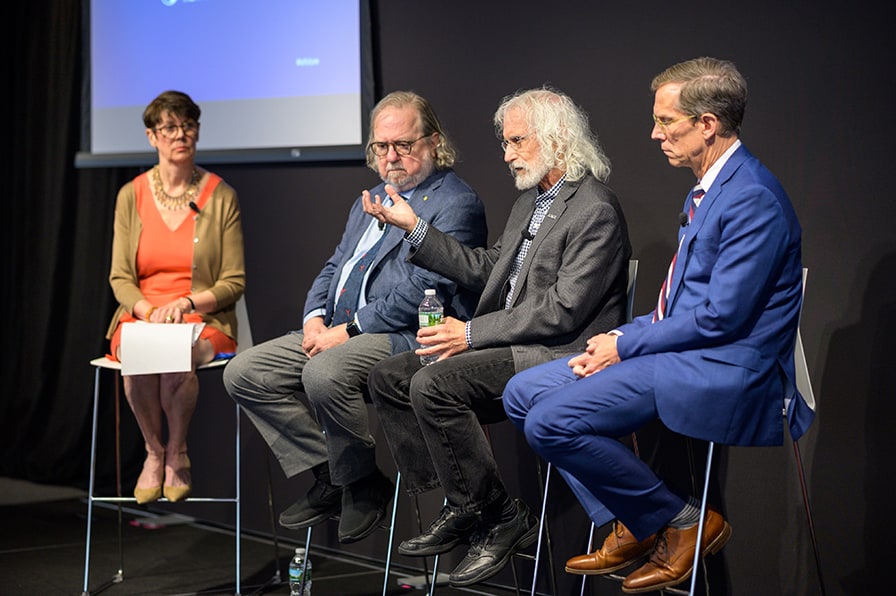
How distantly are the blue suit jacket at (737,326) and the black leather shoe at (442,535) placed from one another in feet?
2.44

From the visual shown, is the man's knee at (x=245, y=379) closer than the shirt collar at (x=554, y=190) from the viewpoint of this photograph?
No

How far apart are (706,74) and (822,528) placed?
141 cm

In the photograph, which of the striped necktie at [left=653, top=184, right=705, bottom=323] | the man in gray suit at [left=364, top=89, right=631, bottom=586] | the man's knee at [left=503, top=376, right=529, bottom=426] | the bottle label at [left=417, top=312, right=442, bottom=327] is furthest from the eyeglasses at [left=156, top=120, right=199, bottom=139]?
the striped necktie at [left=653, top=184, right=705, bottom=323]

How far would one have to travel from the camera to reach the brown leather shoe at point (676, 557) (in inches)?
111

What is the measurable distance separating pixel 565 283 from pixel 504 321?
0.70ft

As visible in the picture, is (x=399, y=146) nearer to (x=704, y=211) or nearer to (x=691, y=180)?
(x=691, y=180)

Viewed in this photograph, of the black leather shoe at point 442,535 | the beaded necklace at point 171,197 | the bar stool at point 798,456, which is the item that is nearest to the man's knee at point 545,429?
the bar stool at point 798,456

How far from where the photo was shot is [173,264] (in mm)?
4305

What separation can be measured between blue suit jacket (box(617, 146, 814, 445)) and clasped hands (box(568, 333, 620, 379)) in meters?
0.09

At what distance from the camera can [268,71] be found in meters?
4.86

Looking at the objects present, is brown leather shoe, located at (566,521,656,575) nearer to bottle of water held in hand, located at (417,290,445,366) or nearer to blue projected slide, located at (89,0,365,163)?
bottle of water held in hand, located at (417,290,445,366)

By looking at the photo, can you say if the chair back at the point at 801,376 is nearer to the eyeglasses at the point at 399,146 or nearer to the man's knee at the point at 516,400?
the man's knee at the point at 516,400

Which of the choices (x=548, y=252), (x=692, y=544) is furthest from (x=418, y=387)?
(x=692, y=544)

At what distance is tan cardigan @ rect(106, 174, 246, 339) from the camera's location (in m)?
4.27
